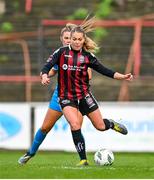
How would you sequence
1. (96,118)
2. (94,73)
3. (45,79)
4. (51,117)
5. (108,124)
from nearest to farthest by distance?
1. (45,79)
2. (96,118)
3. (108,124)
4. (51,117)
5. (94,73)

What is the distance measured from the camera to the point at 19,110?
56.9 ft

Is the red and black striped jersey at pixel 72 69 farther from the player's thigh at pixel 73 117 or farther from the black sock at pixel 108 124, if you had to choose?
the black sock at pixel 108 124

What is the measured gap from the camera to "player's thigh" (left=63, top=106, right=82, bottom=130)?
33.4 feet

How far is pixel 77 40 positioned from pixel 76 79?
57 cm

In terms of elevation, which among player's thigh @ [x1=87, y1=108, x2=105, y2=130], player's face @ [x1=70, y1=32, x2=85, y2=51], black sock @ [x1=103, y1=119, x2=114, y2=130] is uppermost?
player's face @ [x1=70, y1=32, x2=85, y2=51]

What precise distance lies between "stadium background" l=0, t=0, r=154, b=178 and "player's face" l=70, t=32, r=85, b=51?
5475 millimetres

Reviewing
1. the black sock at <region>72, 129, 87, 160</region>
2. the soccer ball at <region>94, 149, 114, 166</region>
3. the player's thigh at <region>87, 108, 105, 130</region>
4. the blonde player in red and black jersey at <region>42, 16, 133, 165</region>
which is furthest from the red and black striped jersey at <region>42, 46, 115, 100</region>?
the soccer ball at <region>94, 149, 114, 166</region>

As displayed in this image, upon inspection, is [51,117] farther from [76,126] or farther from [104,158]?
[104,158]

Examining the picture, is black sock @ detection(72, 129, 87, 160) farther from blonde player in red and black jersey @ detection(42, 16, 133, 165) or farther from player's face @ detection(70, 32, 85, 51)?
player's face @ detection(70, 32, 85, 51)

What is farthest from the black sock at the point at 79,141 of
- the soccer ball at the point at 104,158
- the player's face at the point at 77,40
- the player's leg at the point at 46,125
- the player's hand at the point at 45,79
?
the player's face at the point at 77,40

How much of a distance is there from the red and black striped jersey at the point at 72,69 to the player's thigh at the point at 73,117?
0.18 meters

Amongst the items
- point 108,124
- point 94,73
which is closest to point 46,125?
point 108,124

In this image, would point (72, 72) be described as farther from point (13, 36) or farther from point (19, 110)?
point (13, 36)

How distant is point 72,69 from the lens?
33.7ft
